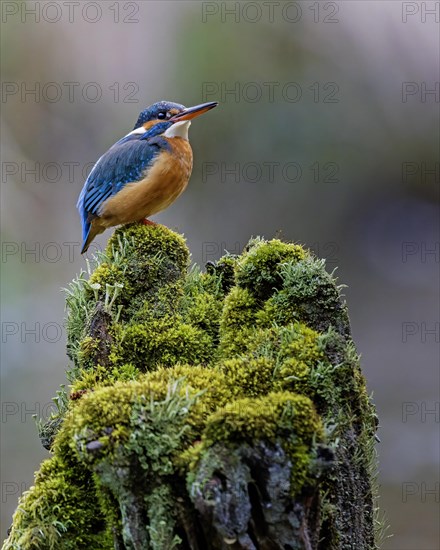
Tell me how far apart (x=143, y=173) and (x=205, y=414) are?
1023mm

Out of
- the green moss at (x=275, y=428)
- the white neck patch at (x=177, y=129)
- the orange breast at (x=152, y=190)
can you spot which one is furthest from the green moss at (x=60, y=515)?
the white neck patch at (x=177, y=129)

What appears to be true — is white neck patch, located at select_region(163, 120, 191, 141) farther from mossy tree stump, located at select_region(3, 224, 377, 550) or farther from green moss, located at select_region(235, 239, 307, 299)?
green moss, located at select_region(235, 239, 307, 299)

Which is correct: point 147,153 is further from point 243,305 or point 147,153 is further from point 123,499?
point 123,499

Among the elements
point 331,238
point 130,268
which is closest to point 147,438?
point 130,268

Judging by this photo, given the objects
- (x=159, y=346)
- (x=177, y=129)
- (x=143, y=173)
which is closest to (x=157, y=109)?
(x=177, y=129)

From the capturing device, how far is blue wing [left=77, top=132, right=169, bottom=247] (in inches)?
83.1

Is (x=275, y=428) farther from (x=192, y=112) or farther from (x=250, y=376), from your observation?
(x=192, y=112)

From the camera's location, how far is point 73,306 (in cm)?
196

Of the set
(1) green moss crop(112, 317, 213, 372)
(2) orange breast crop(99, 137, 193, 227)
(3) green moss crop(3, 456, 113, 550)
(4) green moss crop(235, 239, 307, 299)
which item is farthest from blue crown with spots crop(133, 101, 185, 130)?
(3) green moss crop(3, 456, 113, 550)

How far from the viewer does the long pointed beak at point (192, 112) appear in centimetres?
209

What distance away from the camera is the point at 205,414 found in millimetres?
1301

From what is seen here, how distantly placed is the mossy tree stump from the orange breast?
8 cm

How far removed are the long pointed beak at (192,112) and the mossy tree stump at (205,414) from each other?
39 cm

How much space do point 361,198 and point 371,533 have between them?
116 inches
